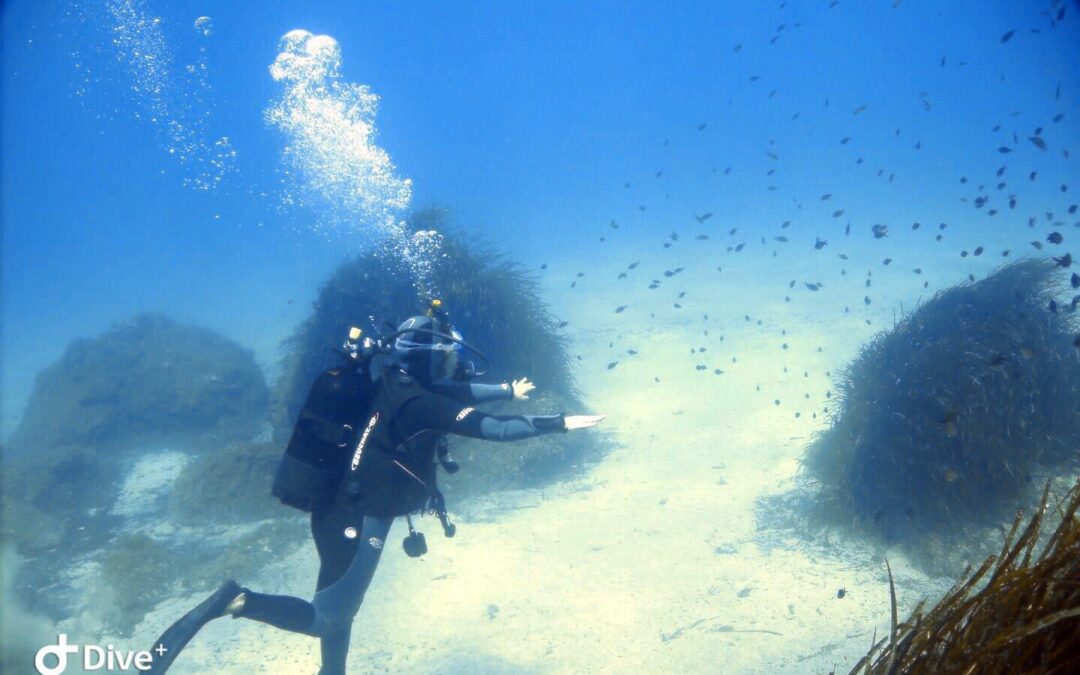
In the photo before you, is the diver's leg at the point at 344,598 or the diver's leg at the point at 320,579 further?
the diver's leg at the point at 344,598

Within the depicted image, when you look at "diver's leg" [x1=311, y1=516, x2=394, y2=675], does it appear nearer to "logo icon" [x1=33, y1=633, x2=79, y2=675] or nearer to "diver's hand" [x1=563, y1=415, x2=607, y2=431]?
"diver's hand" [x1=563, y1=415, x2=607, y2=431]

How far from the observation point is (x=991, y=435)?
6.06 metres

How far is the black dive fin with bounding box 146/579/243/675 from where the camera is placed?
12.6 ft

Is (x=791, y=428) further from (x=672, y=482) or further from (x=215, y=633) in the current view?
(x=215, y=633)

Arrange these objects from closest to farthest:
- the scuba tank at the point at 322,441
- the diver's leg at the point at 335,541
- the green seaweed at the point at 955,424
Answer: the scuba tank at the point at 322,441
the diver's leg at the point at 335,541
the green seaweed at the point at 955,424

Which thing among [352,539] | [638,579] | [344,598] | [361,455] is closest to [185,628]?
[344,598]

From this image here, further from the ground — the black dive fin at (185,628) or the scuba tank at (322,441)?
the scuba tank at (322,441)

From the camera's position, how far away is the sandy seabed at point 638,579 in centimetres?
526

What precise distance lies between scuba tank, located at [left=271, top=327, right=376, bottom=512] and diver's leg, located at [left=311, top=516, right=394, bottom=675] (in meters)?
0.47

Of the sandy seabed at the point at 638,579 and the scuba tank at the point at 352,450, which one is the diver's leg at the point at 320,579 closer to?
the scuba tank at the point at 352,450

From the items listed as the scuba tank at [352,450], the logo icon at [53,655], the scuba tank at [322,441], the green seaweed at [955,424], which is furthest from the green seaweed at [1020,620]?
the logo icon at [53,655]

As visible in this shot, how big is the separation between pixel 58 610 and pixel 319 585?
4.98 metres

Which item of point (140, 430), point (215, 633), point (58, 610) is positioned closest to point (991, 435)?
point (215, 633)

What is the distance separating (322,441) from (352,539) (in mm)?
895
